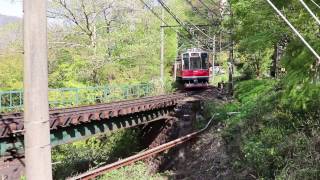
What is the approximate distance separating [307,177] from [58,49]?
2705cm

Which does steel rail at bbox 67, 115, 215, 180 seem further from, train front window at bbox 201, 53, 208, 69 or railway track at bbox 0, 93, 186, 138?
train front window at bbox 201, 53, 208, 69

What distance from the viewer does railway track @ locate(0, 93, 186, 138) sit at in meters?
13.7

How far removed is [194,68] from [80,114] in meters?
20.5

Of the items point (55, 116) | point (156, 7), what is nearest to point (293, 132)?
point (55, 116)

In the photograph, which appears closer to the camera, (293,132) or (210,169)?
(293,132)

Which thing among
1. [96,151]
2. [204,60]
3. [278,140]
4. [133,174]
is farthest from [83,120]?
[204,60]

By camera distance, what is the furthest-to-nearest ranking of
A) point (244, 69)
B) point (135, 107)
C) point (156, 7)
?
point (156, 7), point (244, 69), point (135, 107)

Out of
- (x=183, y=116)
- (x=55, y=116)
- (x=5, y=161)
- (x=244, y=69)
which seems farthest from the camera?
(x=244, y=69)

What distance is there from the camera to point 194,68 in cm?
3672

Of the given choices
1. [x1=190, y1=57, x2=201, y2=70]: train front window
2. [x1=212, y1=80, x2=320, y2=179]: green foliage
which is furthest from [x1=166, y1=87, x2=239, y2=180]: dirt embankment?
[x1=190, y1=57, x2=201, y2=70]: train front window

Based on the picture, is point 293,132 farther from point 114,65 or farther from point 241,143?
point 114,65

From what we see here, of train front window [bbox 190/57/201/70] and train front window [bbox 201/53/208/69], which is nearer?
train front window [bbox 190/57/201/70]

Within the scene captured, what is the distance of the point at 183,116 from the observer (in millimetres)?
25234

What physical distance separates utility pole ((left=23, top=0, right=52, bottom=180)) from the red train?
110 ft
